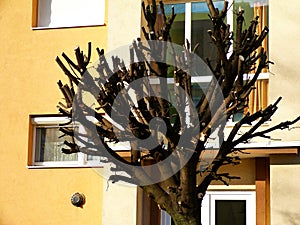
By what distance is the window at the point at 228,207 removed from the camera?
1556 centimetres

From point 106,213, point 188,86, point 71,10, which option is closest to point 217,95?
point 188,86

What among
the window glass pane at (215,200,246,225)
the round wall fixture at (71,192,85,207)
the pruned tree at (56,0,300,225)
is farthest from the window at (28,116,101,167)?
the pruned tree at (56,0,300,225)

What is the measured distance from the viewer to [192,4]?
54.5 feet

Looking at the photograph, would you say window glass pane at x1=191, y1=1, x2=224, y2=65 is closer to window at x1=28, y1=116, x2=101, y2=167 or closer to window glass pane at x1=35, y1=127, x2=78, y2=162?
window at x1=28, y1=116, x2=101, y2=167

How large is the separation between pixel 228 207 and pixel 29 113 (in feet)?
15.7

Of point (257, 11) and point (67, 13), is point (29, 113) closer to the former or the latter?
point (67, 13)

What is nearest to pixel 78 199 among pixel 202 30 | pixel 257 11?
pixel 202 30

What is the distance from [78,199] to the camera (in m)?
16.3

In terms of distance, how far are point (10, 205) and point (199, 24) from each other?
18.3 feet

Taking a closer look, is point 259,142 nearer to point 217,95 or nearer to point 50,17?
point 217,95

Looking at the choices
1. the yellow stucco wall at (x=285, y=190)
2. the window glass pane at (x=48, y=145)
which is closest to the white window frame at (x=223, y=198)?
the yellow stucco wall at (x=285, y=190)

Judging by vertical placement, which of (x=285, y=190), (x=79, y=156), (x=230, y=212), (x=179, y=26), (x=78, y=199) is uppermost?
(x=179, y=26)

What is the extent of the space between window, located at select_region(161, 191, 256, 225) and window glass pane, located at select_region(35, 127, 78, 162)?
340 centimetres

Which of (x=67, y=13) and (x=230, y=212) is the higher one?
(x=67, y=13)
